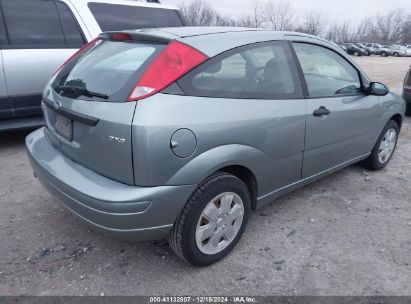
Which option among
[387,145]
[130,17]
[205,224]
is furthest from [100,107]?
[130,17]

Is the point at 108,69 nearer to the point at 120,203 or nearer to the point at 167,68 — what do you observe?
the point at 167,68

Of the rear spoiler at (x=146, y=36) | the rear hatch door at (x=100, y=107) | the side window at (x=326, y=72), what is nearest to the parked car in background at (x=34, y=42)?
the rear hatch door at (x=100, y=107)

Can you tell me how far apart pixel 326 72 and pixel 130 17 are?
3.19 m

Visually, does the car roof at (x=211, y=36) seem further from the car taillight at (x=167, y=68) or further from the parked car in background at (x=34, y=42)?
the parked car in background at (x=34, y=42)

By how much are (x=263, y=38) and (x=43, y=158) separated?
6.17 feet

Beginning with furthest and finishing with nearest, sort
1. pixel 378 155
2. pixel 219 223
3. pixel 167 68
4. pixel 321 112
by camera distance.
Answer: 1. pixel 378 155
2. pixel 321 112
3. pixel 219 223
4. pixel 167 68

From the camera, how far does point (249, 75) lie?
8.79 feet

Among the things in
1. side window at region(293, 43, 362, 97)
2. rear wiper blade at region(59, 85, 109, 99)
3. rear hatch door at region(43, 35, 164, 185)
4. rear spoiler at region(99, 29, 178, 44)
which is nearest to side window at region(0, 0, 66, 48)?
rear hatch door at region(43, 35, 164, 185)

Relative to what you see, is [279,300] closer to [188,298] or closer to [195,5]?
[188,298]

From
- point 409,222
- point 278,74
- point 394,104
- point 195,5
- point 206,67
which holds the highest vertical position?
point 206,67

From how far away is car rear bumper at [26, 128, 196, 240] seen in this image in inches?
85.0

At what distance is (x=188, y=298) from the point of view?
7.73 ft

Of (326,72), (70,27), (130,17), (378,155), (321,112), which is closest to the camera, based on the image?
(321,112)

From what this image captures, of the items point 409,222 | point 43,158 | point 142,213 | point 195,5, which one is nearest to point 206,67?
point 142,213
